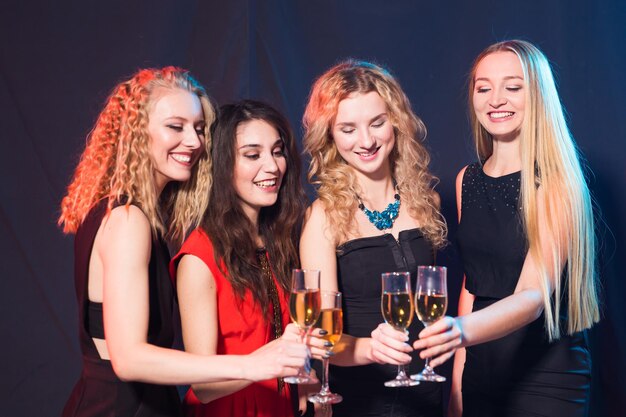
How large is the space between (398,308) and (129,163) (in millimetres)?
1015

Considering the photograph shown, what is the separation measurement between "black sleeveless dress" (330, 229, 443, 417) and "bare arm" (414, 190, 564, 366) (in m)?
0.37

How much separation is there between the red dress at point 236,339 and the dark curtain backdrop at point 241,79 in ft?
5.19

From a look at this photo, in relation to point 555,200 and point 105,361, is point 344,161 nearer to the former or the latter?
point 555,200

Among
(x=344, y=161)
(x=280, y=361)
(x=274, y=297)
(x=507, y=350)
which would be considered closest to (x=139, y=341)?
(x=280, y=361)

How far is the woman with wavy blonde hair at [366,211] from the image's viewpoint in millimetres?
2777

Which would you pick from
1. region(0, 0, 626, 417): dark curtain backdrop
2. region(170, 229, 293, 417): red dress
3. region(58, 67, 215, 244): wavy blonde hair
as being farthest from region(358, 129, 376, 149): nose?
region(0, 0, 626, 417): dark curtain backdrop

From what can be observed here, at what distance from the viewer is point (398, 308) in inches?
87.8

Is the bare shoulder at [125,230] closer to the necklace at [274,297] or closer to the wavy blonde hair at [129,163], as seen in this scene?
the wavy blonde hair at [129,163]

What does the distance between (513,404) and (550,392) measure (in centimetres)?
15

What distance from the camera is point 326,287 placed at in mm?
2725

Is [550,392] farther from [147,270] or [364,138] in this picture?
[147,270]

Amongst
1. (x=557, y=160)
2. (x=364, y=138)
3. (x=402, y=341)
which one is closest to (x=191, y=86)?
(x=364, y=138)

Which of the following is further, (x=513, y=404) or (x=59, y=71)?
(x=59, y=71)

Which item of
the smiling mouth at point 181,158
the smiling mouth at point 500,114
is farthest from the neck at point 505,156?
the smiling mouth at point 181,158
